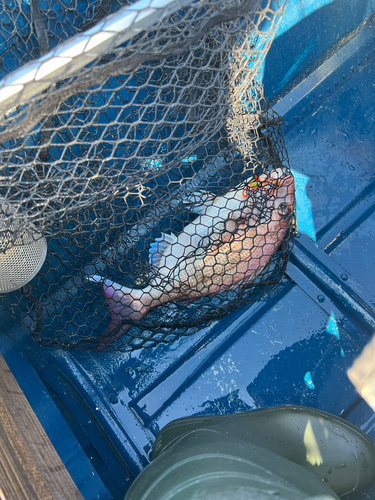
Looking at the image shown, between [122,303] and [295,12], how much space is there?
216 cm

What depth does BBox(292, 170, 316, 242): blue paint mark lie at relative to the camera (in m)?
2.50

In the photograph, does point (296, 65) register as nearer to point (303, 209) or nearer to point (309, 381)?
point (303, 209)

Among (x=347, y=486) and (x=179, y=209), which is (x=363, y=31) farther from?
(x=347, y=486)

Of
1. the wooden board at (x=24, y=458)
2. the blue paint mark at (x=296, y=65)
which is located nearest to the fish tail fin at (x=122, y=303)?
the wooden board at (x=24, y=458)

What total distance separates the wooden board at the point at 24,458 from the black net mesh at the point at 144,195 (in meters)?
0.48

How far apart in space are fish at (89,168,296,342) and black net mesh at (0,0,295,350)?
0.01 m

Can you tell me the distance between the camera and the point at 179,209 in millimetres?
2143

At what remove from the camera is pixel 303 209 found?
2.55 m

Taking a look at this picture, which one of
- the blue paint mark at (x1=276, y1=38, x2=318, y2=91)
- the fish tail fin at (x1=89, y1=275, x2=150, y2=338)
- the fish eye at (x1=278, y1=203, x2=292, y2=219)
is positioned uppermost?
the blue paint mark at (x1=276, y1=38, x2=318, y2=91)

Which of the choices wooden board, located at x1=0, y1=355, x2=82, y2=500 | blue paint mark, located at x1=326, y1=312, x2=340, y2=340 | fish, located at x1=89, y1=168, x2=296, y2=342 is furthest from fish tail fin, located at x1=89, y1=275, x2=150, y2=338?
blue paint mark, located at x1=326, y1=312, x2=340, y2=340

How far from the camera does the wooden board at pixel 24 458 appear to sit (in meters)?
1.14

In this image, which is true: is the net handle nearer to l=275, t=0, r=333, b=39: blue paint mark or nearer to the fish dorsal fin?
the fish dorsal fin

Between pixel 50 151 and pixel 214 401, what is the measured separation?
5.24ft

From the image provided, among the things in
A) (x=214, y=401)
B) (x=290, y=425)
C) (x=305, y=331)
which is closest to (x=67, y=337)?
(x=214, y=401)
